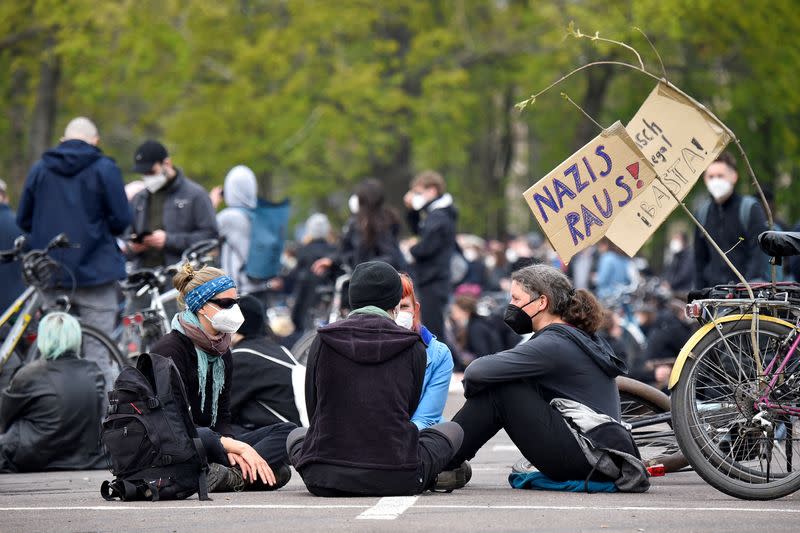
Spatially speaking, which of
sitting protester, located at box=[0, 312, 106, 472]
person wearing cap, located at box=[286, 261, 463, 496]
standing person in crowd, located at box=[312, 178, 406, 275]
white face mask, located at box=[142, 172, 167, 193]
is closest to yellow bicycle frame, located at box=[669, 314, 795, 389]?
person wearing cap, located at box=[286, 261, 463, 496]

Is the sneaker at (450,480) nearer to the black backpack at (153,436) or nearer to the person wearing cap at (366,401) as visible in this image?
the person wearing cap at (366,401)

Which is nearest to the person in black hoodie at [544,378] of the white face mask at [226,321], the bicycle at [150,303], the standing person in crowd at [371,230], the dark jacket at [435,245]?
the white face mask at [226,321]

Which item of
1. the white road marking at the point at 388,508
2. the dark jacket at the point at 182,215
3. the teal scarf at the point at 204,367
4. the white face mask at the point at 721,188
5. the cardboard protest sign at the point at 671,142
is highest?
the cardboard protest sign at the point at 671,142

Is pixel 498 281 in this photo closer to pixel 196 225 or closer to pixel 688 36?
pixel 688 36

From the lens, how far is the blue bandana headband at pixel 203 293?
27.8 ft

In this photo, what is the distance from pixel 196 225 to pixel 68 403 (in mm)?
3136

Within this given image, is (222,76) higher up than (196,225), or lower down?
higher up

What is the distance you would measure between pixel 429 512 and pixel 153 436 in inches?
59.2

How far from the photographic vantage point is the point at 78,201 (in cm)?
1236

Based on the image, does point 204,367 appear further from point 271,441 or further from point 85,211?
point 85,211

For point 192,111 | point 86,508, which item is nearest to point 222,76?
point 192,111

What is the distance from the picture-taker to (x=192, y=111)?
97.1ft

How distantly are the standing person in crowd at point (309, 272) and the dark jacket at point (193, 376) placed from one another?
1003 cm

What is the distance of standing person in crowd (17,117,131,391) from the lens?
12.3 m
